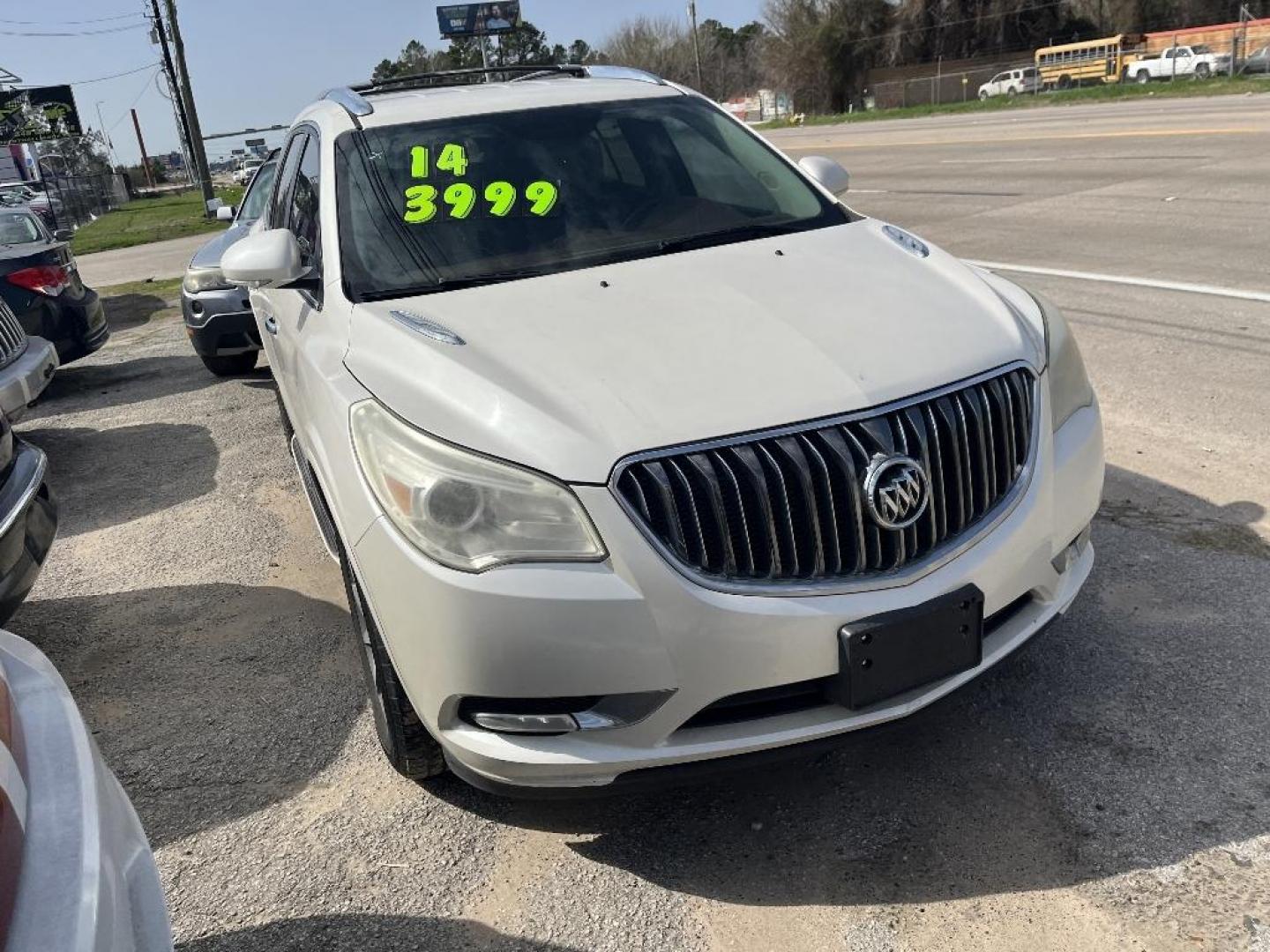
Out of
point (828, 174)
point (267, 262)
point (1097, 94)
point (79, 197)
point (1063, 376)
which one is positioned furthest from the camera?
point (79, 197)

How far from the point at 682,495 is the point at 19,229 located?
340 inches

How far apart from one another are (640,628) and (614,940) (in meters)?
0.76

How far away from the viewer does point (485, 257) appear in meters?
3.34

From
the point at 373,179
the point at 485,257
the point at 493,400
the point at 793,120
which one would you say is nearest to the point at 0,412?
the point at 373,179

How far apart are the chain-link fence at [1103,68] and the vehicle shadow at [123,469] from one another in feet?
121

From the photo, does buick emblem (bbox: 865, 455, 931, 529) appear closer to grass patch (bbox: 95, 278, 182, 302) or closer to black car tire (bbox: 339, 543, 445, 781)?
black car tire (bbox: 339, 543, 445, 781)

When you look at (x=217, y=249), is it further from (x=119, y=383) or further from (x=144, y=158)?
(x=144, y=158)

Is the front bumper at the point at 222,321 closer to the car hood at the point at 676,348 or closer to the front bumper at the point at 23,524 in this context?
the front bumper at the point at 23,524

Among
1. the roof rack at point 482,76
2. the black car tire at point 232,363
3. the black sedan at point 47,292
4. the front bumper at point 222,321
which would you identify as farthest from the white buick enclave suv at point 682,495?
the black sedan at point 47,292

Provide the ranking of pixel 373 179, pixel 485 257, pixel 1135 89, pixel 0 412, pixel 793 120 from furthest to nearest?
pixel 793 120
pixel 1135 89
pixel 0 412
pixel 373 179
pixel 485 257

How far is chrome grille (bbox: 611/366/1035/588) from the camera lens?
230 cm

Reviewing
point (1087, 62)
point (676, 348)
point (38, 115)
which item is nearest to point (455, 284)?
point (676, 348)

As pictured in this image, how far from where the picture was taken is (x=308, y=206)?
3947 mm

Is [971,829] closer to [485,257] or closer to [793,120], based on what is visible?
[485,257]
